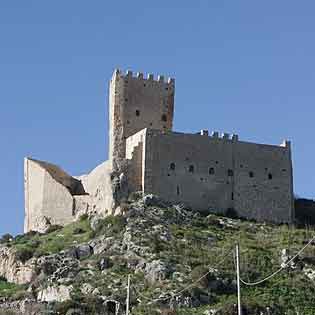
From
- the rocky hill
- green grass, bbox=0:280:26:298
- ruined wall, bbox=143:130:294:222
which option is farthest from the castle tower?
green grass, bbox=0:280:26:298

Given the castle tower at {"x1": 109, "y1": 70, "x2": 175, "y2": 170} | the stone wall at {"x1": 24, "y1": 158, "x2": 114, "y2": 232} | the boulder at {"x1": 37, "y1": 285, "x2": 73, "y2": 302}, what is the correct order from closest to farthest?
the boulder at {"x1": 37, "y1": 285, "x2": 73, "y2": 302} → the stone wall at {"x1": 24, "y1": 158, "x2": 114, "y2": 232} → the castle tower at {"x1": 109, "y1": 70, "x2": 175, "y2": 170}

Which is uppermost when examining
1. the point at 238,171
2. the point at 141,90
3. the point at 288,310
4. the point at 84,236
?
the point at 141,90

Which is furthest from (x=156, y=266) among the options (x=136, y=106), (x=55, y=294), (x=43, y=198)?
(x=43, y=198)

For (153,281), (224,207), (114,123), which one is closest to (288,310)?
(153,281)

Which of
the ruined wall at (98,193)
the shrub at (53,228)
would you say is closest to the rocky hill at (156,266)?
the ruined wall at (98,193)

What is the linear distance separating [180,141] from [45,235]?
9510mm

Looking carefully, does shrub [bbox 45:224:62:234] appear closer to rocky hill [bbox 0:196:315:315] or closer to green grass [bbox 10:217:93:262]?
green grass [bbox 10:217:93:262]

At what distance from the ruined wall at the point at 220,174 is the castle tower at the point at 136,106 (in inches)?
101

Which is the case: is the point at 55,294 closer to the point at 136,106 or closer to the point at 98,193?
the point at 98,193

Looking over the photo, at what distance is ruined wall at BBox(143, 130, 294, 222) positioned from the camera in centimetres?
7100

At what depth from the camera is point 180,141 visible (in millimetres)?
71938

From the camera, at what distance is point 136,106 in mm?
73938

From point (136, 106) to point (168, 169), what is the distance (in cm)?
489

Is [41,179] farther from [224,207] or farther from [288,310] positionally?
[288,310]
